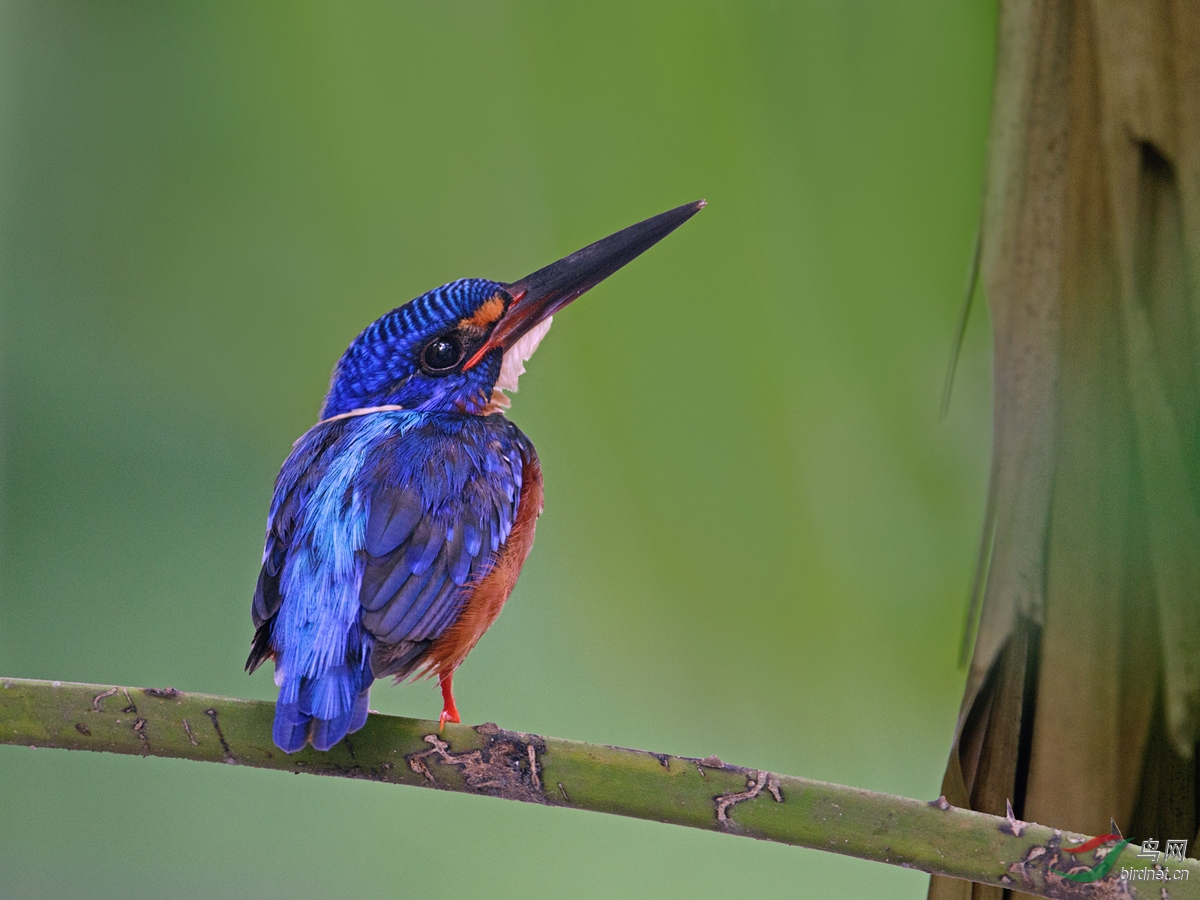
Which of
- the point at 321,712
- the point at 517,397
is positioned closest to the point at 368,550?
the point at 321,712

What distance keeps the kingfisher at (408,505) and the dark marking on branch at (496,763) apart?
0.05 meters

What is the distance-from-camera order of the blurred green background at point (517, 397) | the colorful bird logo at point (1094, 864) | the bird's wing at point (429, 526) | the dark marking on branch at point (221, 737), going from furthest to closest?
the blurred green background at point (517, 397) → the bird's wing at point (429, 526) → the dark marking on branch at point (221, 737) → the colorful bird logo at point (1094, 864)

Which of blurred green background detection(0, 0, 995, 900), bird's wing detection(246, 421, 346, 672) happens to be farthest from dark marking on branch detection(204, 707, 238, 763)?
blurred green background detection(0, 0, 995, 900)

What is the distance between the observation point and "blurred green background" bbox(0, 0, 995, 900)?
Result: 1.54 meters

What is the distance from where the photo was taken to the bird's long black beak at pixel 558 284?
1091mm

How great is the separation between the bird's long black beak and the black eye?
17 mm

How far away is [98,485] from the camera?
173 cm

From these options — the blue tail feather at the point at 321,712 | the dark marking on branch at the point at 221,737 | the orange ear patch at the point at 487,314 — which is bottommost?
the dark marking on branch at the point at 221,737

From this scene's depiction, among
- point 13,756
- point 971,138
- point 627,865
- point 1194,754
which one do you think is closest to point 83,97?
point 13,756

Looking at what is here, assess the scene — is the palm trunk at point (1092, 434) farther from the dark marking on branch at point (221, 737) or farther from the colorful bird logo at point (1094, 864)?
the dark marking on branch at point (221, 737)

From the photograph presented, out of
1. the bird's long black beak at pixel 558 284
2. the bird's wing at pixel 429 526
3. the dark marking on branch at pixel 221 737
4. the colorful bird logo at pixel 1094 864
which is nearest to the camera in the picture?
the colorful bird logo at pixel 1094 864

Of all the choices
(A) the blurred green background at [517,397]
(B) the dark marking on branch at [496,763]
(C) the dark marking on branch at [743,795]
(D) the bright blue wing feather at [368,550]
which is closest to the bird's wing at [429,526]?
(D) the bright blue wing feather at [368,550]

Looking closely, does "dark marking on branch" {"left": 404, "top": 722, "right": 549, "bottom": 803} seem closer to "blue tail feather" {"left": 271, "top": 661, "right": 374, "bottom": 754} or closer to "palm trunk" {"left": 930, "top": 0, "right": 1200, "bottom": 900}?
"blue tail feather" {"left": 271, "top": 661, "right": 374, "bottom": 754}

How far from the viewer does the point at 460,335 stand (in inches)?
43.9
